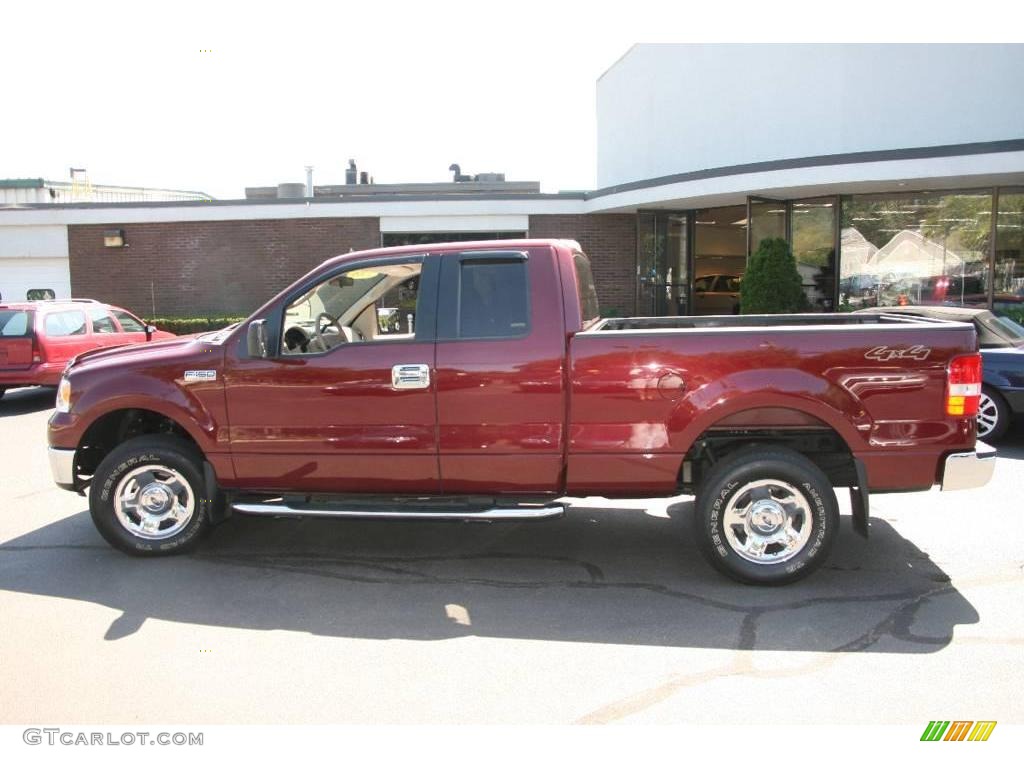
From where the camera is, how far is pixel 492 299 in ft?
17.1

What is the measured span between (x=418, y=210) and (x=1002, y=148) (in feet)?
39.5

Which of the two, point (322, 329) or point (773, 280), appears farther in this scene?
point (773, 280)

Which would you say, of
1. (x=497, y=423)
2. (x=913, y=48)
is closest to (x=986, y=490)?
(x=497, y=423)

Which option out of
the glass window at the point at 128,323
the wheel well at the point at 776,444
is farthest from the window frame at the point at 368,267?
the glass window at the point at 128,323

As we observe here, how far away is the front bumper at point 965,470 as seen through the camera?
15.6ft

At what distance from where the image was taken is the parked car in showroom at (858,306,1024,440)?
8.48 meters

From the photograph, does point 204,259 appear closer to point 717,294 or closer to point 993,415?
point 717,294

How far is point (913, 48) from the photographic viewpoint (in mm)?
16828

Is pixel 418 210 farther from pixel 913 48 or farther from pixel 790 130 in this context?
pixel 913 48

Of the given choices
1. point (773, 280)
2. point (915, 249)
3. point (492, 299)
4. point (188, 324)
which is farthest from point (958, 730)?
point (188, 324)

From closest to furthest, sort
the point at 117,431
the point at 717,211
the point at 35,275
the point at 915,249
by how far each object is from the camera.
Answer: the point at 117,431
the point at 915,249
the point at 717,211
the point at 35,275

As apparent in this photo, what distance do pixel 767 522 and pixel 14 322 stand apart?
1113 cm

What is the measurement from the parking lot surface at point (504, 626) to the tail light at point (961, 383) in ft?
3.52

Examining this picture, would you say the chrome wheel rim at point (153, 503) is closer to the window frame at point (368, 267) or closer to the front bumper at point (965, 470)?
the window frame at point (368, 267)
